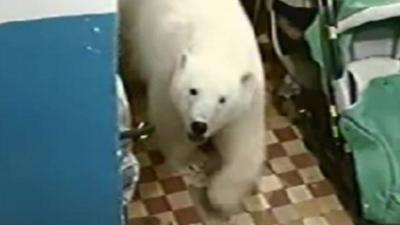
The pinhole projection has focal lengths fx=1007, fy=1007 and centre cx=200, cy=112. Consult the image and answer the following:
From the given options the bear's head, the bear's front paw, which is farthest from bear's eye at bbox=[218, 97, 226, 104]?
the bear's front paw

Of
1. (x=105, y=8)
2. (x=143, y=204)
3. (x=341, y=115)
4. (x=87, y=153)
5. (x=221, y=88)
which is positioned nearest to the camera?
(x=105, y=8)

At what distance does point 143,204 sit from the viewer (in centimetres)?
181

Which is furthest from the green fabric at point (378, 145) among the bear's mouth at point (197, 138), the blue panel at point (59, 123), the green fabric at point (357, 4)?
the blue panel at point (59, 123)

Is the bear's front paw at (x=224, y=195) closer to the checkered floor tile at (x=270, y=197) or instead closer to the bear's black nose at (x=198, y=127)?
the checkered floor tile at (x=270, y=197)

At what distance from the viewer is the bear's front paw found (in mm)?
1734

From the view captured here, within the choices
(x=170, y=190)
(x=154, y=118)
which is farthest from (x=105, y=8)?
(x=170, y=190)

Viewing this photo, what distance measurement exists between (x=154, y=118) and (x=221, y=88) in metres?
0.23

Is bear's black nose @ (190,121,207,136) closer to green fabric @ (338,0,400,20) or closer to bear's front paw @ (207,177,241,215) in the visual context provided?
bear's front paw @ (207,177,241,215)

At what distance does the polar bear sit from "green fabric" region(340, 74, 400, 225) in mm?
169

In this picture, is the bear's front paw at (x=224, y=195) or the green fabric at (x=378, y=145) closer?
the green fabric at (x=378, y=145)

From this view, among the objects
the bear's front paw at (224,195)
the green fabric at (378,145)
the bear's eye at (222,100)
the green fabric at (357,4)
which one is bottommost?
the bear's front paw at (224,195)

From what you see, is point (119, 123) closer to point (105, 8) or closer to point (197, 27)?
point (105, 8)

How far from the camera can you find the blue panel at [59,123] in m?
1.23

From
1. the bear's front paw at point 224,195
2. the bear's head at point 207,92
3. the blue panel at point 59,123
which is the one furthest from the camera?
the bear's front paw at point 224,195
